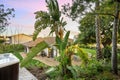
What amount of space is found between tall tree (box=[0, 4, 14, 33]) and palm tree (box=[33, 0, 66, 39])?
13111 millimetres

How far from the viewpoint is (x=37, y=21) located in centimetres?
698

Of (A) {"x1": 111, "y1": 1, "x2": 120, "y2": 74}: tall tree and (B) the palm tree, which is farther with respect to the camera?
(A) {"x1": 111, "y1": 1, "x2": 120, "y2": 74}: tall tree

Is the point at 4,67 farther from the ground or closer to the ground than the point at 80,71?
farther from the ground

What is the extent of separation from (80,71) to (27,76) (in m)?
1.62

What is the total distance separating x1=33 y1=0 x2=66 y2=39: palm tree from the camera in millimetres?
6605

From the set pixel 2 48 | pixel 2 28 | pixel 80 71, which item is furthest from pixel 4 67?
pixel 2 48

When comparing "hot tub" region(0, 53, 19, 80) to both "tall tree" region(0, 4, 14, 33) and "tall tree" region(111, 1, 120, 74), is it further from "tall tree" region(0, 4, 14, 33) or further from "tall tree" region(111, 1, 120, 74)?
"tall tree" region(0, 4, 14, 33)

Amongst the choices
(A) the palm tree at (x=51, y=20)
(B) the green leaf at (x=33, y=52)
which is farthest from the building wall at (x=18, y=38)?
(B) the green leaf at (x=33, y=52)

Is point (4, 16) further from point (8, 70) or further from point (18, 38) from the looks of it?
point (8, 70)

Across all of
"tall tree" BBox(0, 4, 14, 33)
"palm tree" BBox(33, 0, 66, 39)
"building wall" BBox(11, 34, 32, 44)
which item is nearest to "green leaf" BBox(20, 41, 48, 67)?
"palm tree" BBox(33, 0, 66, 39)

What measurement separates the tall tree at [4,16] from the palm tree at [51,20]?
13.1 meters

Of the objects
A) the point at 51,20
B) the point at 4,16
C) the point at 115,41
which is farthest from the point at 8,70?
the point at 4,16

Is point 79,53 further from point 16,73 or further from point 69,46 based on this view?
point 16,73

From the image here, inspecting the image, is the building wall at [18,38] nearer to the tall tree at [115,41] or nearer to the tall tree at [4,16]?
the tall tree at [4,16]
